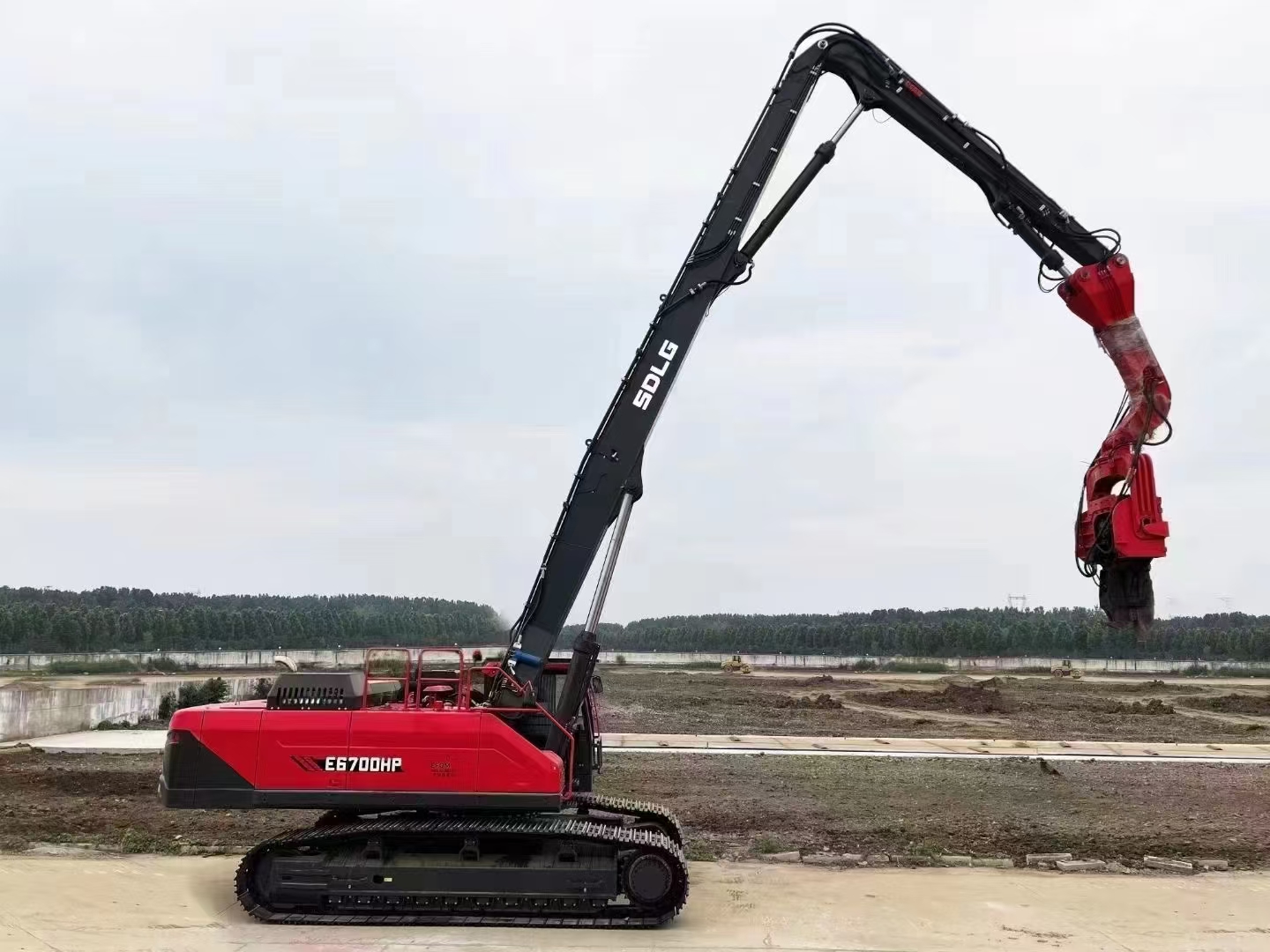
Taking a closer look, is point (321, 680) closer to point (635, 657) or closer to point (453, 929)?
point (453, 929)

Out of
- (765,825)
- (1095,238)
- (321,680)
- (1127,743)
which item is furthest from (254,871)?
(1127,743)

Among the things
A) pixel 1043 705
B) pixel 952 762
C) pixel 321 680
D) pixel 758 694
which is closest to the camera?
pixel 321 680

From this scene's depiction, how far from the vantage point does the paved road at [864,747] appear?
23.8m

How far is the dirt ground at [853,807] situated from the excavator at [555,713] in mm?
3449

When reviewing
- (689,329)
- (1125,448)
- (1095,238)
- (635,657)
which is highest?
(1095,238)

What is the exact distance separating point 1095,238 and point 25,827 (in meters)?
15.6

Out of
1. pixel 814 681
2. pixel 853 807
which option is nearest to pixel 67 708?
pixel 853 807

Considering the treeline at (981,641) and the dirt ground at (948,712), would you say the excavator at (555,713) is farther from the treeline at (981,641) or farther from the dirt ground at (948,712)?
the treeline at (981,641)

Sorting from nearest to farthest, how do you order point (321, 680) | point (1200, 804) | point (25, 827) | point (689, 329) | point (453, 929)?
point (453, 929)
point (321, 680)
point (689, 329)
point (25, 827)
point (1200, 804)

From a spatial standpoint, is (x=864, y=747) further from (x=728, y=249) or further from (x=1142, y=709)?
(x=728, y=249)

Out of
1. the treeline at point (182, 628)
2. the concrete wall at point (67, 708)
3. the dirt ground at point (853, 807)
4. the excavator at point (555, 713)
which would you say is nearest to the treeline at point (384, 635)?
the treeline at point (182, 628)

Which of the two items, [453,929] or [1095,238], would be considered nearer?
[453,929]

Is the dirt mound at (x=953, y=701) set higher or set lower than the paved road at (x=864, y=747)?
lower

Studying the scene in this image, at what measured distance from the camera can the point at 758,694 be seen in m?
43.3
